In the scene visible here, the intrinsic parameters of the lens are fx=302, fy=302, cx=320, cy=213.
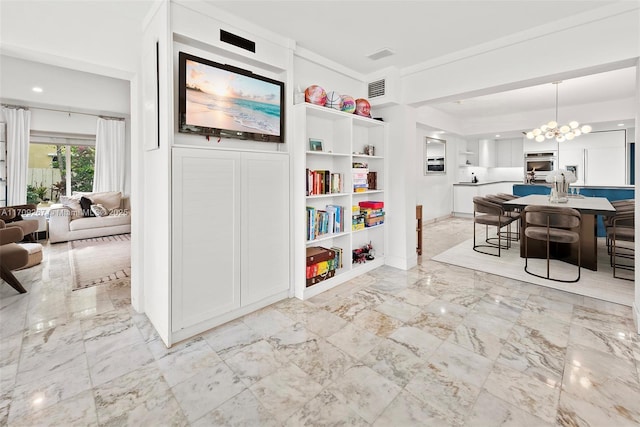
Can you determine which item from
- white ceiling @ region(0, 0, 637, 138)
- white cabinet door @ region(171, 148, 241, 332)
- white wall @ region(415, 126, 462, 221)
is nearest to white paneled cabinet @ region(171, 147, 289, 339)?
white cabinet door @ region(171, 148, 241, 332)

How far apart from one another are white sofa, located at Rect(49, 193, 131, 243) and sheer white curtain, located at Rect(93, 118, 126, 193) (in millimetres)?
762

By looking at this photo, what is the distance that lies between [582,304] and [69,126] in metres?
9.00

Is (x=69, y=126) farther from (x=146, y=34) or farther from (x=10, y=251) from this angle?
(x=146, y=34)

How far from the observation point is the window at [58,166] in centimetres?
653

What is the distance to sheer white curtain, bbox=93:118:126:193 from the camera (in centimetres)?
680

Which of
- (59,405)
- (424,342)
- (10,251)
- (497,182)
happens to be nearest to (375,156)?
(424,342)

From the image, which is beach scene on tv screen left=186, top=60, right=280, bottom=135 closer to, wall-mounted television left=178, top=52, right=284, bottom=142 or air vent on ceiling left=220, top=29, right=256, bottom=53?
wall-mounted television left=178, top=52, right=284, bottom=142

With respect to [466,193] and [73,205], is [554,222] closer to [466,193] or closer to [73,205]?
[466,193]

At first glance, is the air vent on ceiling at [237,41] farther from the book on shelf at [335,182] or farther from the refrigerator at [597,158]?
the refrigerator at [597,158]

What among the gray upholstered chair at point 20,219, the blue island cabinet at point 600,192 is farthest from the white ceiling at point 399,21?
the gray upholstered chair at point 20,219

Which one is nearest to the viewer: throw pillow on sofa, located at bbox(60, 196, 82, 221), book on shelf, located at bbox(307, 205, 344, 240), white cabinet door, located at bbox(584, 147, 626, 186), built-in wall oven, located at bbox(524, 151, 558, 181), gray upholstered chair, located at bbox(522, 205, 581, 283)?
book on shelf, located at bbox(307, 205, 344, 240)

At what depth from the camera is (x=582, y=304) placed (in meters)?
2.83

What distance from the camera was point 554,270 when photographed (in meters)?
3.77

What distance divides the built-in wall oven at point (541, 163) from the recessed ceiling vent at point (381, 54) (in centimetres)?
683
